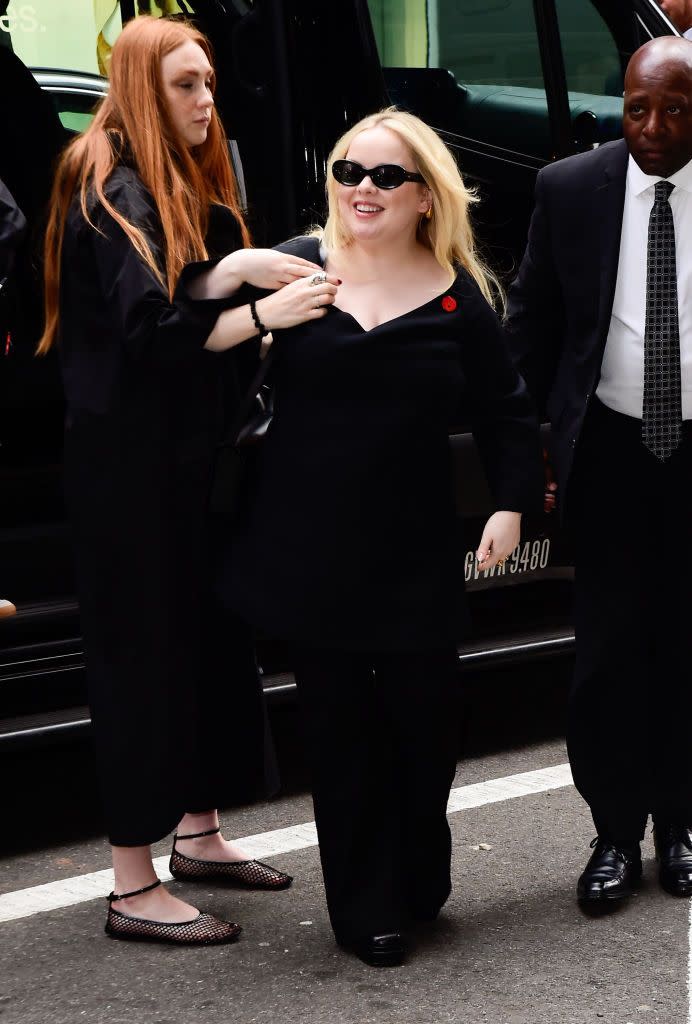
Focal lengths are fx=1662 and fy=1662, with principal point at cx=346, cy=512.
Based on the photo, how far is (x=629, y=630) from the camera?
3.74 meters

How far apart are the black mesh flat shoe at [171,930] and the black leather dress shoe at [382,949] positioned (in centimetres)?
32

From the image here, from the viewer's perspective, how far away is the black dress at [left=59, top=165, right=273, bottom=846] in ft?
10.9

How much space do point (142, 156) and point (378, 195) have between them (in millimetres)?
492

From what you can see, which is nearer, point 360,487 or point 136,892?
point 360,487

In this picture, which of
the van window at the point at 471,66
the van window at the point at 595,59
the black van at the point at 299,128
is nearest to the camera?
the black van at the point at 299,128

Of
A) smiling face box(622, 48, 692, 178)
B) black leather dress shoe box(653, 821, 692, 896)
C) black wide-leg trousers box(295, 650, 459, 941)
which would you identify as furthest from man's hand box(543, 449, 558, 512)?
black leather dress shoe box(653, 821, 692, 896)

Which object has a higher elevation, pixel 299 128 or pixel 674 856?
pixel 299 128

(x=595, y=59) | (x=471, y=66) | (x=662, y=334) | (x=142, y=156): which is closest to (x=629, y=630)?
(x=662, y=334)

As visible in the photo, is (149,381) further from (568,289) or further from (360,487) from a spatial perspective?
(568,289)

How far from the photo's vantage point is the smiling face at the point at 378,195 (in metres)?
3.22

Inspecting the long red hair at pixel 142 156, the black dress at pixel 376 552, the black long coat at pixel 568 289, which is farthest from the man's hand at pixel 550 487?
the long red hair at pixel 142 156

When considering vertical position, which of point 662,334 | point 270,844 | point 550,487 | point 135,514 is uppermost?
point 662,334

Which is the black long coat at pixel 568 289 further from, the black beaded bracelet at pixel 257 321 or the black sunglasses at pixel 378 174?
the black beaded bracelet at pixel 257 321

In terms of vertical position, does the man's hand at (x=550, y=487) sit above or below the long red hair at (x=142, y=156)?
below
